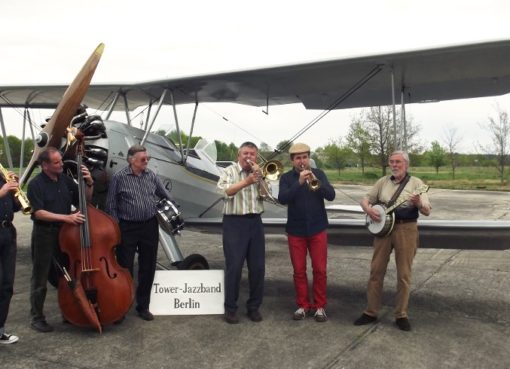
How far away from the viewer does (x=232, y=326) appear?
403 cm

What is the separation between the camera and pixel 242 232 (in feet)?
13.4

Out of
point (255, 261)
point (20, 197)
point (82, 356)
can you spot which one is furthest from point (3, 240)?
point (255, 261)

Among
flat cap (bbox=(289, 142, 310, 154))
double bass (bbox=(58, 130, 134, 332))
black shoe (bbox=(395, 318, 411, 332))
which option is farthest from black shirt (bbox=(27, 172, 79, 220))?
black shoe (bbox=(395, 318, 411, 332))

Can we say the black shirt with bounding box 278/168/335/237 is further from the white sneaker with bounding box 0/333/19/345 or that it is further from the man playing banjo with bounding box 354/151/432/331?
the white sneaker with bounding box 0/333/19/345

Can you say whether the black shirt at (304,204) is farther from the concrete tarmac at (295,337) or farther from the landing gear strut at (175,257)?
the landing gear strut at (175,257)

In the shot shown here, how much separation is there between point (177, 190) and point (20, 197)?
3.12 m

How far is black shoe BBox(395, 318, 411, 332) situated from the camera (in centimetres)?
389

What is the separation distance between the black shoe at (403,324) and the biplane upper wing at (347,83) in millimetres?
2580

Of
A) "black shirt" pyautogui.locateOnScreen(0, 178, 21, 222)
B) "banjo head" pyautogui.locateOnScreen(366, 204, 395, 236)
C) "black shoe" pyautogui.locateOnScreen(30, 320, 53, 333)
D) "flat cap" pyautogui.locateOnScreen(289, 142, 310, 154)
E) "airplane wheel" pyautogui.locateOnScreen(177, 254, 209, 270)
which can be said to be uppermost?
"flat cap" pyautogui.locateOnScreen(289, 142, 310, 154)

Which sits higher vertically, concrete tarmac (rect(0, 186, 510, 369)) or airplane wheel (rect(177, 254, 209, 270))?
airplane wheel (rect(177, 254, 209, 270))

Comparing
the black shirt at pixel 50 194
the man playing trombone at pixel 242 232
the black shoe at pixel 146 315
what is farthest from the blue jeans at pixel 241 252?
the black shirt at pixel 50 194

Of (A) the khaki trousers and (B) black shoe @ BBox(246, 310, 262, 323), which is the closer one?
(A) the khaki trousers

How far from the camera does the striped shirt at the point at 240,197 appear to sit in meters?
4.10

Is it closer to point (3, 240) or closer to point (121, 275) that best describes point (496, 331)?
point (121, 275)
